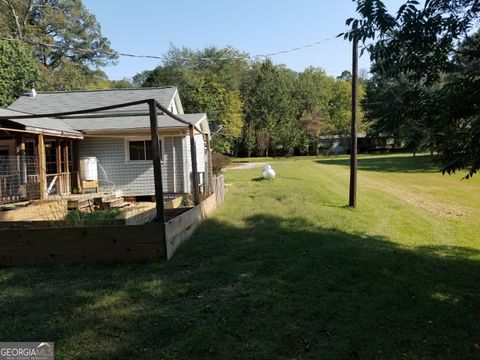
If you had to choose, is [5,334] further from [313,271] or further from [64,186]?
[64,186]

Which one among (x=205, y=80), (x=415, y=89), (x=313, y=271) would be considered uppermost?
(x=205, y=80)

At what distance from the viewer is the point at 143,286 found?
15.8 ft

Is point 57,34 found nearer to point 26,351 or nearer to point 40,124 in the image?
point 40,124

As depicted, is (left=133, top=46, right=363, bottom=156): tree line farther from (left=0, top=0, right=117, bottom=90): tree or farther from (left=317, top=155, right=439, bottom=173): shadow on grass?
(left=317, top=155, right=439, bottom=173): shadow on grass

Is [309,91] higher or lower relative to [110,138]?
higher

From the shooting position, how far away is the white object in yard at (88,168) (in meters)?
13.7

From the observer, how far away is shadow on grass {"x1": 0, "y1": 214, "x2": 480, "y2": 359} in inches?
133

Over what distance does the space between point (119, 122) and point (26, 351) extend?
1209cm

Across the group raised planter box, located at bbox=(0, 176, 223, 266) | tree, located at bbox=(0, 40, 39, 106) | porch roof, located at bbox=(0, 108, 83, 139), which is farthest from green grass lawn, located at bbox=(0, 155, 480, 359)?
tree, located at bbox=(0, 40, 39, 106)

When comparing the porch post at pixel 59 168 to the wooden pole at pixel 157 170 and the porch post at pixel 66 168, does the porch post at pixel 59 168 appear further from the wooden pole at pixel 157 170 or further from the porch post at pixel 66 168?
the wooden pole at pixel 157 170

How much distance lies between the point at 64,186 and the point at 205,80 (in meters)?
28.1

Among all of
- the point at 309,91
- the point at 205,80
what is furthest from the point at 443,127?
the point at 309,91

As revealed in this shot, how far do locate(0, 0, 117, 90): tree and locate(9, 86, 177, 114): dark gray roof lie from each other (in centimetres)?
1383

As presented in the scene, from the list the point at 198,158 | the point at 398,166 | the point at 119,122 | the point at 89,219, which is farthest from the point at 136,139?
the point at 398,166
